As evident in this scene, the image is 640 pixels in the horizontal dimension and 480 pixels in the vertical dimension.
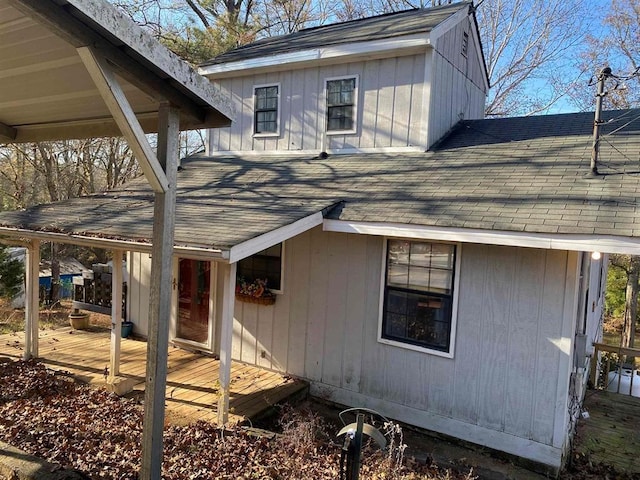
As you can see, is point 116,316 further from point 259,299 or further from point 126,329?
point 126,329

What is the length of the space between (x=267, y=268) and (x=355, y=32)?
4819 mm

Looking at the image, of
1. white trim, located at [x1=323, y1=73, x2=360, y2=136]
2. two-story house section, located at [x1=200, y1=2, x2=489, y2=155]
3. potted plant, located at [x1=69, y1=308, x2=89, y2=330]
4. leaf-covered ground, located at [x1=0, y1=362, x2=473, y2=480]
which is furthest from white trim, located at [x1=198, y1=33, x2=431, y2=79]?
leaf-covered ground, located at [x1=0, y1=362, x2=473, y2=480]

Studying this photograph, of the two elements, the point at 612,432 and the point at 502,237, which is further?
the point at 612,432

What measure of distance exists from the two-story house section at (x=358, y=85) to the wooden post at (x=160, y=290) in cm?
505

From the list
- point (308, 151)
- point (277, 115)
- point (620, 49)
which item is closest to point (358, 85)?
point (308, 151)

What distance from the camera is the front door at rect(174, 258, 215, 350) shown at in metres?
7.23

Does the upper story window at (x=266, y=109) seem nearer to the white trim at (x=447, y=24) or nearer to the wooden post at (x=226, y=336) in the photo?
the white trim at (x=447, y=24)

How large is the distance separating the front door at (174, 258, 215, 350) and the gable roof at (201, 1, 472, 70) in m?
4.20

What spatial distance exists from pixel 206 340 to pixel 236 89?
4.97 meters

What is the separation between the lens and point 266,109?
8.55 m

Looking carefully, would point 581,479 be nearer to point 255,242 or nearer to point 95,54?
point 255,242

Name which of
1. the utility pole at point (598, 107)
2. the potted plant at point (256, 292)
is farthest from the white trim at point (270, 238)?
the utility pole at point (598, 107)

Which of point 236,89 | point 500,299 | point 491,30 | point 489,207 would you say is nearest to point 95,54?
point 489,207

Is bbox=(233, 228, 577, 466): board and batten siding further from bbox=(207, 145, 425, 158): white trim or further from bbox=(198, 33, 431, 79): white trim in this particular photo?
bbox=(198, 33, 431, 79): white trim
